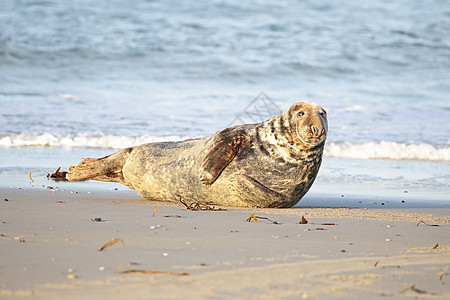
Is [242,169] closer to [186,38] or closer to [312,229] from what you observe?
[312,229]

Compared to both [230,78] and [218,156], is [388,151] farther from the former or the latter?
[230,78]

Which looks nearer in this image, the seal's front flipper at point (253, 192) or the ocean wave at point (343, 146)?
the seal's front flipper at point (253, 192)

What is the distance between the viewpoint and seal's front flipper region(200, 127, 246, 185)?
5910 mm

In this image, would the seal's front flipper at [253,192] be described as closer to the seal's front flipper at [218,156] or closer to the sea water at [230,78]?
the seal's front flipper at [218,156]

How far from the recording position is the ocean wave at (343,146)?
1084cm

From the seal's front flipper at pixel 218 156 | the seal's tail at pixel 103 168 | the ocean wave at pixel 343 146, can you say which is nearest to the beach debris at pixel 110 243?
the seal's front flipper at pixel 218 156

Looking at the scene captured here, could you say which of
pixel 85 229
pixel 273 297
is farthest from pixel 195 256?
pixel 85 229

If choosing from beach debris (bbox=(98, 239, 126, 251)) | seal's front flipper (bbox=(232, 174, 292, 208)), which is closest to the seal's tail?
seal's front flipper (bbox=(232, 174, 292, 208))

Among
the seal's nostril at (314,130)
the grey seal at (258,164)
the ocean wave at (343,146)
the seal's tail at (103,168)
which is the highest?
the seal's nostril at (314,130)

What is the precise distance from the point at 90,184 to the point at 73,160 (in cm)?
166

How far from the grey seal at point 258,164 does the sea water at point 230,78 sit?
89cm

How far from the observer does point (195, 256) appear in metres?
3.37

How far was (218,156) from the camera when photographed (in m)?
5.91

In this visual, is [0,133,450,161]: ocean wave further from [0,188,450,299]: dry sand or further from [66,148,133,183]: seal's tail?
[0,188,450,299]: dry sand
